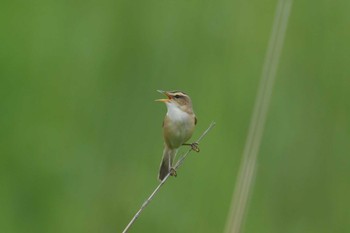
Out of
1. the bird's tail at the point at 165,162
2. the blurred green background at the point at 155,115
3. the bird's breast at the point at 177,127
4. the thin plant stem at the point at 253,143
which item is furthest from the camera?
the blurred green background at the point at 155,115

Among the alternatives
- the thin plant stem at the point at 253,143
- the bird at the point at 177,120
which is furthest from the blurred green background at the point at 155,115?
the thin plant stem at the point at 253,143

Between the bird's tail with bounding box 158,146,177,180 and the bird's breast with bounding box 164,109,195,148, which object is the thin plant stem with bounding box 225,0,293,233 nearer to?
the bird's breast with bounding box 164,109,195,148

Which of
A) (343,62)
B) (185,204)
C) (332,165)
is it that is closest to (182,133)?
(185,204)

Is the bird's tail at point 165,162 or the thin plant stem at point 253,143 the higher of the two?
the thin plant stem at point 253,143

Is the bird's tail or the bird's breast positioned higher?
the bird's breast

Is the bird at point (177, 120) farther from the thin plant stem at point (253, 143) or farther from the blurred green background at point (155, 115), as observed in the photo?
the thin plant stem at point (253, 143)

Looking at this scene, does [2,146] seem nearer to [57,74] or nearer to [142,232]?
[57,74]

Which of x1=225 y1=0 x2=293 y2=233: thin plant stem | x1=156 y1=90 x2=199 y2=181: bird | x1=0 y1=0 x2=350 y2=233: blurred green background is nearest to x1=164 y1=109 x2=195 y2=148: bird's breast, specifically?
x1=156 y1=90 x2=199 y2=181: bird

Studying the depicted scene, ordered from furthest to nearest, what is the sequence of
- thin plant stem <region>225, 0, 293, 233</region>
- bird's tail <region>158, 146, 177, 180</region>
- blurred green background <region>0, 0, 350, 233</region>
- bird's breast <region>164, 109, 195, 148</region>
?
1. blurred green background <region>0, 0, 350, 233</region>
2. bird's tail <region>158, 146, 177, 180</region>
3. bird's breast <region>164, 109, 195, 148</region>
4. thin plant stem <region>225, 0, 293, 233</region>
